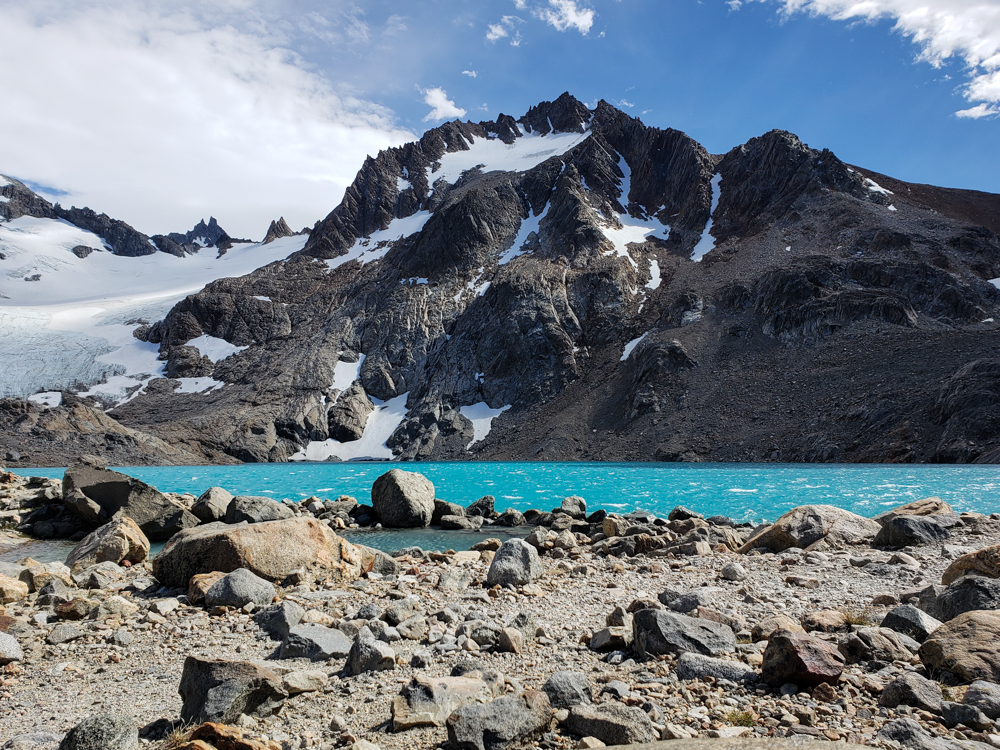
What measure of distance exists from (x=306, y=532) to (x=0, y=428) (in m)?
75.6

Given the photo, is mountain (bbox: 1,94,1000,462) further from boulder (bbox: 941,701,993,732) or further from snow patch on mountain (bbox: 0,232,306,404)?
boulder (bbox: 941,701,993,732)

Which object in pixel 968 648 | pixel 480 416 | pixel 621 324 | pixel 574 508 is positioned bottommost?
pixel 574 508

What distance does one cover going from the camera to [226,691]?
194 inches

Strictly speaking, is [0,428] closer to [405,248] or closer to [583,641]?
[405,248]

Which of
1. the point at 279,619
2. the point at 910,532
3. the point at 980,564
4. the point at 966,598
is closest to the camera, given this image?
the point at 966,598

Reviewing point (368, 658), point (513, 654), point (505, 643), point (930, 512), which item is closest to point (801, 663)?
point (513, 654)

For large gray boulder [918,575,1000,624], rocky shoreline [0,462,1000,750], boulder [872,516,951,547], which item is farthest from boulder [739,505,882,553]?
large gray boulder [918,575,1000,624]

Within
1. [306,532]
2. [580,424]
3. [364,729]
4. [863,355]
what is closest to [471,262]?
[580,424]

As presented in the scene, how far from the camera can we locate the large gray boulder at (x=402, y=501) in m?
20.9

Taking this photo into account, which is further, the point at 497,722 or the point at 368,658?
the point at 368,658

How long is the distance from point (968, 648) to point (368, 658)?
229 inches

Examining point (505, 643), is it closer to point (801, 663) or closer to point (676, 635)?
point (676, 635)

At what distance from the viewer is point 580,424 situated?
2682 inches

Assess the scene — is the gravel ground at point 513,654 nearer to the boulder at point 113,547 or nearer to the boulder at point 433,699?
the boulder at point 433,699
